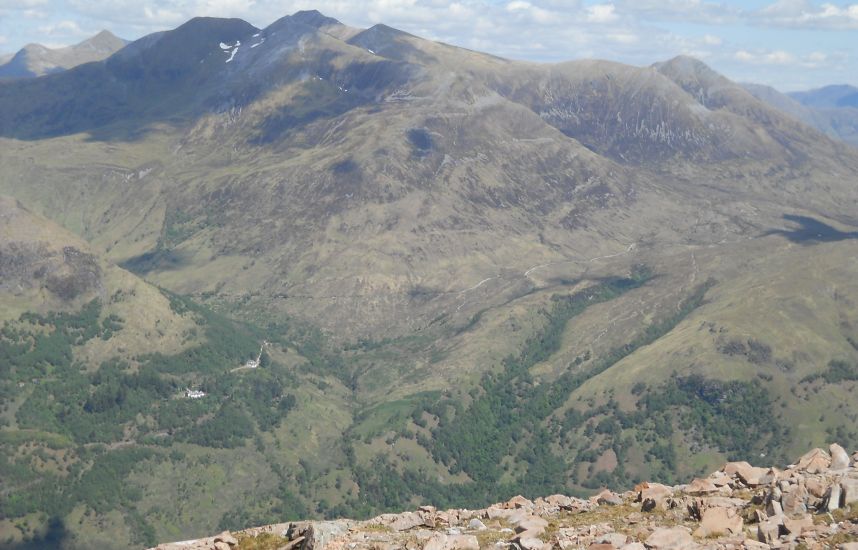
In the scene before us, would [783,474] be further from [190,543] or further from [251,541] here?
[190,543]

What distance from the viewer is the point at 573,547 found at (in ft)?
212

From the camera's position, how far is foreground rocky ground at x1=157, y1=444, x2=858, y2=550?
63.1 metres

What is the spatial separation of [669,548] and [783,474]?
67.8 ft

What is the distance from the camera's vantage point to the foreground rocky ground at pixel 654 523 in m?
63.1

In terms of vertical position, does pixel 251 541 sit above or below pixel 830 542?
below

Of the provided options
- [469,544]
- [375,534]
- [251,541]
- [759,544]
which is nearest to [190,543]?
[251,541]

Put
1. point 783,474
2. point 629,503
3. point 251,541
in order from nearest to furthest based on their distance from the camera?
point 251,541, point 783,474, point 629,503

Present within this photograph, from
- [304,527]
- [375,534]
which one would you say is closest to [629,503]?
[375,534]

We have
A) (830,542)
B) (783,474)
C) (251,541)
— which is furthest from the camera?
(783,474)

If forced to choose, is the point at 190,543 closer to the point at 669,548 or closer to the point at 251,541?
the point at 251,541

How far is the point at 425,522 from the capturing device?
260ft

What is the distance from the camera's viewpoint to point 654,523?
71.9 meters

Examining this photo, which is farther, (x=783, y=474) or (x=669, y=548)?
(x=783, y=474)

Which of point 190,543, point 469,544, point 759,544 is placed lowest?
point 190,543
